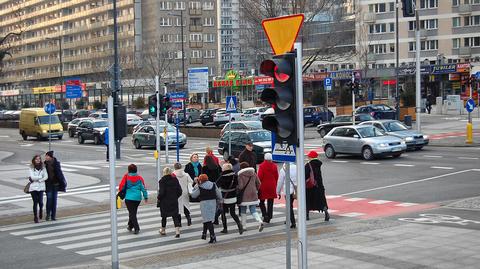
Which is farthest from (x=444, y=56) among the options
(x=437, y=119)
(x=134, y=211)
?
(x=134, y=211)

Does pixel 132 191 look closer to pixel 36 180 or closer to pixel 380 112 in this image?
pixel 36 180

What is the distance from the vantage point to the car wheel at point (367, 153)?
29.4 meters

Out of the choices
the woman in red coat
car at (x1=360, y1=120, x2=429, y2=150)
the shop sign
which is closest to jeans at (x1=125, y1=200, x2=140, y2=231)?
the woman in red coat

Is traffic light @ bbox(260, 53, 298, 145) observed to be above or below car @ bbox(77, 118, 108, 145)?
above

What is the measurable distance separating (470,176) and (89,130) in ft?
109

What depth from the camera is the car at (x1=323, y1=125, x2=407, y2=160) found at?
29.3 meters

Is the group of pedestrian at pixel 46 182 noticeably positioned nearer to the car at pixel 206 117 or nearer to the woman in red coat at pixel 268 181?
the woman in red coat at pixel 268 181

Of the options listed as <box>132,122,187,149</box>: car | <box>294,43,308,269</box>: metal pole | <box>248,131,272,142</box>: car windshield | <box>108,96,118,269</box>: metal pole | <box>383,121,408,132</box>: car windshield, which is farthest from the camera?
<box>132,122,187,149</box>: car

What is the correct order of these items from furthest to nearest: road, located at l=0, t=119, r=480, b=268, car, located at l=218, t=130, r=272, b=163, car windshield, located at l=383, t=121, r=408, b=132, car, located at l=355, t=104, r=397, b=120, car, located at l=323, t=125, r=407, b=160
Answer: car, located at l=355, t=104, r=397, b=120, car windshield, located at l=383, t=121, r=408, b=132, car, located at l=218, t=130, r=272, b=163, car, located at l=323, t=125, r=407, b=160, road, located at l=0, t=119, r=480, b=268

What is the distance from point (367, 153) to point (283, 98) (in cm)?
2297

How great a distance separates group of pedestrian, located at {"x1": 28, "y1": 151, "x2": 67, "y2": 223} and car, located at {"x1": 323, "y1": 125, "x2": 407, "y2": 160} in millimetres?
15731

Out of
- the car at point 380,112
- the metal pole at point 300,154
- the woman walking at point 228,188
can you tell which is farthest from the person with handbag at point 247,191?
the car at point 380,112

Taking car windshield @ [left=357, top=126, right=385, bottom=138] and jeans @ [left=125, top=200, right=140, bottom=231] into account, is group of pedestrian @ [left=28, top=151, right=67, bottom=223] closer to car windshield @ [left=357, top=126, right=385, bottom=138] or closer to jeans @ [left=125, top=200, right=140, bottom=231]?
jeans @ [left=125, top=200, right=140, bottom=231]

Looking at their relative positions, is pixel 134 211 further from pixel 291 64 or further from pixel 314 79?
pixel 314 79
